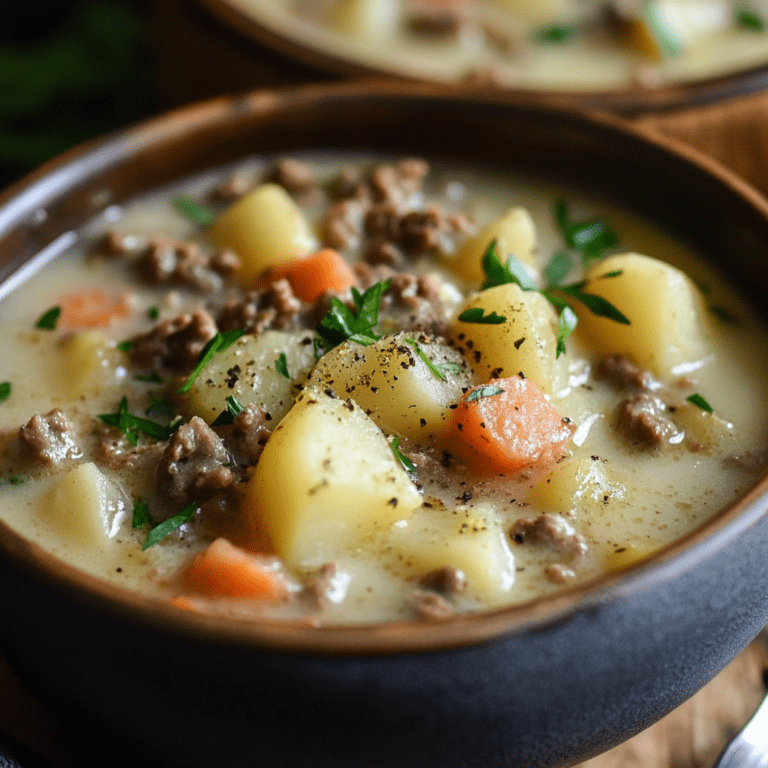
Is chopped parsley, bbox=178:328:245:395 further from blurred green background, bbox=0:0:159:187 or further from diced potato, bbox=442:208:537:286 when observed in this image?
blurred green background, bbox=0:0:159:187

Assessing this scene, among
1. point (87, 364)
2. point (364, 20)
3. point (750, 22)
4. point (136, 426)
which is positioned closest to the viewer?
point (136, 426)

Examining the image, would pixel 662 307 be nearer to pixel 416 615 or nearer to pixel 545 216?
pixel 545 216

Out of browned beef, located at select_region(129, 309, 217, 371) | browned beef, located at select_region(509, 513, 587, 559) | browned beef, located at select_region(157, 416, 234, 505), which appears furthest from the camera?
browned beef, located at select_region(129, 309, 217, 371)

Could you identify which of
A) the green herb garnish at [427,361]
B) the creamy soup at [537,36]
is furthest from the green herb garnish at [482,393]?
the creamy soup at [537,36]

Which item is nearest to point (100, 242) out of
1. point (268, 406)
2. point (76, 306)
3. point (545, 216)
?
point (76, 306)

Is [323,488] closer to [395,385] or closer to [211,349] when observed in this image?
[395,385]

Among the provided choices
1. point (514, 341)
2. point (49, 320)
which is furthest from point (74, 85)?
point (514, 341)

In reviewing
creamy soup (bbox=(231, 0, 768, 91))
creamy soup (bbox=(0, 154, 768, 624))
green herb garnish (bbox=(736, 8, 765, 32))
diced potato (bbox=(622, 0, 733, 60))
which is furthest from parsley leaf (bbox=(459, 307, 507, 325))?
green herb garnish (bbox=(736, 8, 765, 32))
